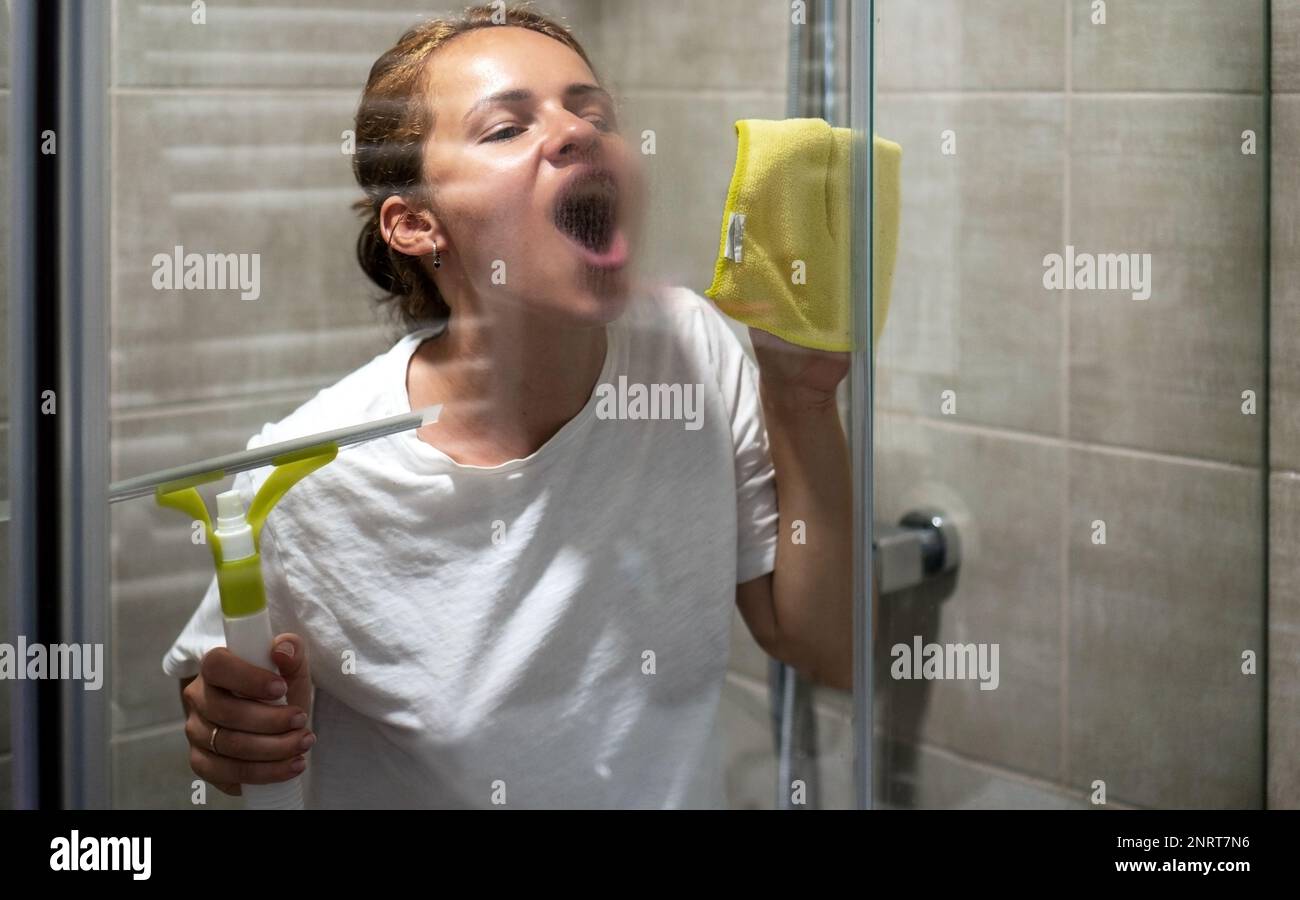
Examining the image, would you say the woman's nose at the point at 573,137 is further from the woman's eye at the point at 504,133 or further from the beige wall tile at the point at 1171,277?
the beige wall tile at the point at 1171,277

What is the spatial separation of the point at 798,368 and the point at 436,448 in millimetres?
244

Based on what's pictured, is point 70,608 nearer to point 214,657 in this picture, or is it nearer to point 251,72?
point 214,657

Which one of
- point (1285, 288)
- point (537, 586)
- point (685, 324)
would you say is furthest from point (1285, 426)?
point (537, 586)

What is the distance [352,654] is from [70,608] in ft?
0.49

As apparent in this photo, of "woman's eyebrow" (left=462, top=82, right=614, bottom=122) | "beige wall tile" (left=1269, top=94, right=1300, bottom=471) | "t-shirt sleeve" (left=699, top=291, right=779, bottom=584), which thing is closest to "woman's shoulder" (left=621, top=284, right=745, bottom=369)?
"t-shirt sleeve" (left=699, top=291, right=779, bottom=584)

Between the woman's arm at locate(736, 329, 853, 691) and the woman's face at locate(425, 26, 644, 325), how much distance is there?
0.13 m

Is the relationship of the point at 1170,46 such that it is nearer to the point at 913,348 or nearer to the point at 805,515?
the point at 913,348

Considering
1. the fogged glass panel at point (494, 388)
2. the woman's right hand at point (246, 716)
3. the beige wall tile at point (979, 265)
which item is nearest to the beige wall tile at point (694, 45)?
the fogged glass panel at point (494, 388)

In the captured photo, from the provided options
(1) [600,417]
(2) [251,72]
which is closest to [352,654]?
(1) [600,417]
